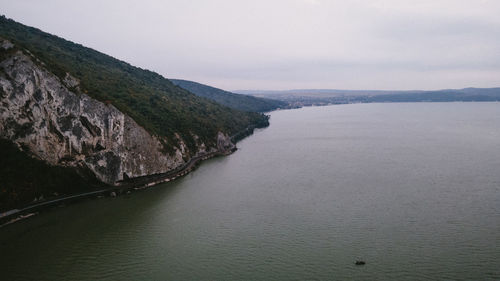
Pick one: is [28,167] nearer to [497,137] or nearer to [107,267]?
[107,267]

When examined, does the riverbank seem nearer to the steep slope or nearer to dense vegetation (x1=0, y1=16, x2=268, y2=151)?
the steep slope

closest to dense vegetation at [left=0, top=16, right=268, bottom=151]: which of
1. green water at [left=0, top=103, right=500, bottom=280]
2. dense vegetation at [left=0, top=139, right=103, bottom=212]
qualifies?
dense vegetation at [left=0, top=139, right=103, bottom=212]

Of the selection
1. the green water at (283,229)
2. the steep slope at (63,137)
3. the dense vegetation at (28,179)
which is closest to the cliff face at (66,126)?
the steep slope at (63,137)

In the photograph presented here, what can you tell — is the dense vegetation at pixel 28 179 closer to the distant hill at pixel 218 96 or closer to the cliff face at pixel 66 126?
the cliff face at pixel 66 126

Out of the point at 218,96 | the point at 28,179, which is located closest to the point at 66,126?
the point at 28,179

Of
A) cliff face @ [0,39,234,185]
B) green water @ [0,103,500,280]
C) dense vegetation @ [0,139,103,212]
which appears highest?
cliff face @ [0,39,234,185]

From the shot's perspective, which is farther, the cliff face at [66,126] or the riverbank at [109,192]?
the cliff face at [66,126]

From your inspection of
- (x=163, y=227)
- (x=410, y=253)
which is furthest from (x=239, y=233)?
(x=410, y=253)
